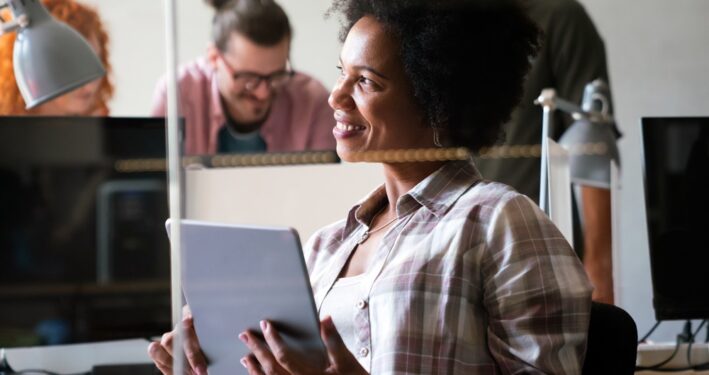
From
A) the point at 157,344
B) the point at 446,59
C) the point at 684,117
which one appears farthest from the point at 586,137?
the point at 157,344

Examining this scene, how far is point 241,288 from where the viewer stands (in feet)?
3.65

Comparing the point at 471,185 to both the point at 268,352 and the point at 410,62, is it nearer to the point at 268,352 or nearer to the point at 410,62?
the point at 410,62

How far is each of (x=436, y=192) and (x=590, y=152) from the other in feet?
0.78

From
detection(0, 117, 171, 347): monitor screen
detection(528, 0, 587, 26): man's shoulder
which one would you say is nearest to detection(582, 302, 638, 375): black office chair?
detection(528, 0, 587, 26): man's shoulder

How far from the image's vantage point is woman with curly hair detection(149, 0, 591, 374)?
45.0 inches

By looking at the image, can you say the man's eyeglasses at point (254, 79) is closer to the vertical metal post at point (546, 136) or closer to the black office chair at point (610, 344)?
the vertical metal post at point (546, 136)

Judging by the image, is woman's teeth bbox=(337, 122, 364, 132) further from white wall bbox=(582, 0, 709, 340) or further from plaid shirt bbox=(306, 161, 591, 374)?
white wall bbox=(582, 0, 709, 340)

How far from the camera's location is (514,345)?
3.76ft

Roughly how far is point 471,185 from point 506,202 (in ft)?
0.23

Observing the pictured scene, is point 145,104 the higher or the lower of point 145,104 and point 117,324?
the higher

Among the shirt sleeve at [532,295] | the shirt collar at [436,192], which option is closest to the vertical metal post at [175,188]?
the shirt collar at [436,192]

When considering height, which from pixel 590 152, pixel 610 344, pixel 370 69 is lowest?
pixel 610 344

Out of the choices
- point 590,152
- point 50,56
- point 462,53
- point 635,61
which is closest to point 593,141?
point 590,152

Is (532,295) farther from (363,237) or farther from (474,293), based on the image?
(363,237)
